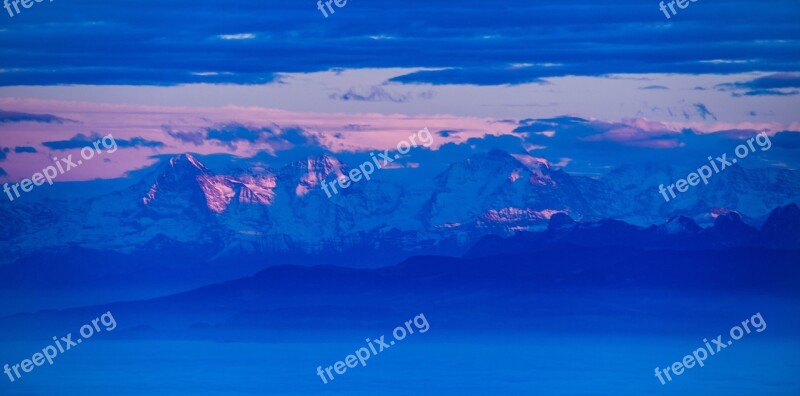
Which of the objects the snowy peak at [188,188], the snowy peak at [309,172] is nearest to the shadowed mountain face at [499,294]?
the snowy peak at [188,188]

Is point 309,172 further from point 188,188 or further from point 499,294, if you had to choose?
point 499,294

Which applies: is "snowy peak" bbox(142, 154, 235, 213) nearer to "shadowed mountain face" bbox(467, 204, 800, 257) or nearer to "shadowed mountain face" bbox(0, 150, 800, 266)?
"shadowed mountain face" bbox(0, 150, 800, 266)

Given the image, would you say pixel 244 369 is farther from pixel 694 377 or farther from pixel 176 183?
pixel 694 377

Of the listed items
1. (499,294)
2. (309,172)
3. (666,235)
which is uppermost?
(309,172)

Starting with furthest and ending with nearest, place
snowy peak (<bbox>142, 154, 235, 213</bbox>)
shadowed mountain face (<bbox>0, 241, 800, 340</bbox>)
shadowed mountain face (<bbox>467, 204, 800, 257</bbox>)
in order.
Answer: shadowed mountain face (<bbox>0, 241, 800, 340</bbox>)
snowy peak (<bbox>142, 154, 235, 213</bbox>)
shadowed mountain face (<bbox>467, 204, 800, 257</bbox>)

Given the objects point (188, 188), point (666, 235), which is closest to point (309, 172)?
point (188, 188)

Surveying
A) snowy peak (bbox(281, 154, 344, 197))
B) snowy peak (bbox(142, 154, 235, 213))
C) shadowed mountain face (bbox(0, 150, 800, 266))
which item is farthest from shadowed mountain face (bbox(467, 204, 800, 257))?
snowy peak (bbox(142, 154, 235, 213))

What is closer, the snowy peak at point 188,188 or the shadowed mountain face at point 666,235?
the shadowed mountain face at point 666,235

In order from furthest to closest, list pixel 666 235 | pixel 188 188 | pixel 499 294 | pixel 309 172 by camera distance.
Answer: pixel 499 294 < pixel 666 235 < pixel 188 188 < pixel 309 172

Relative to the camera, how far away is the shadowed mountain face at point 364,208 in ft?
126

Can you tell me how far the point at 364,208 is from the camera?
150 ft

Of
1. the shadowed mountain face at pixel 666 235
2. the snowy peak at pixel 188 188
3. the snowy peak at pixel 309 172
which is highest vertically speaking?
the snowy peak at pixel 188 188

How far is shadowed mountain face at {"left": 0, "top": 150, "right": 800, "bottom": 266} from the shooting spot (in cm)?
3853

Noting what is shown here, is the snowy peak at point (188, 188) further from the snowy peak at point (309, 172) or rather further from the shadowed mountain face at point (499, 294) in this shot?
the shadowed mountain face at point (499, 294)
